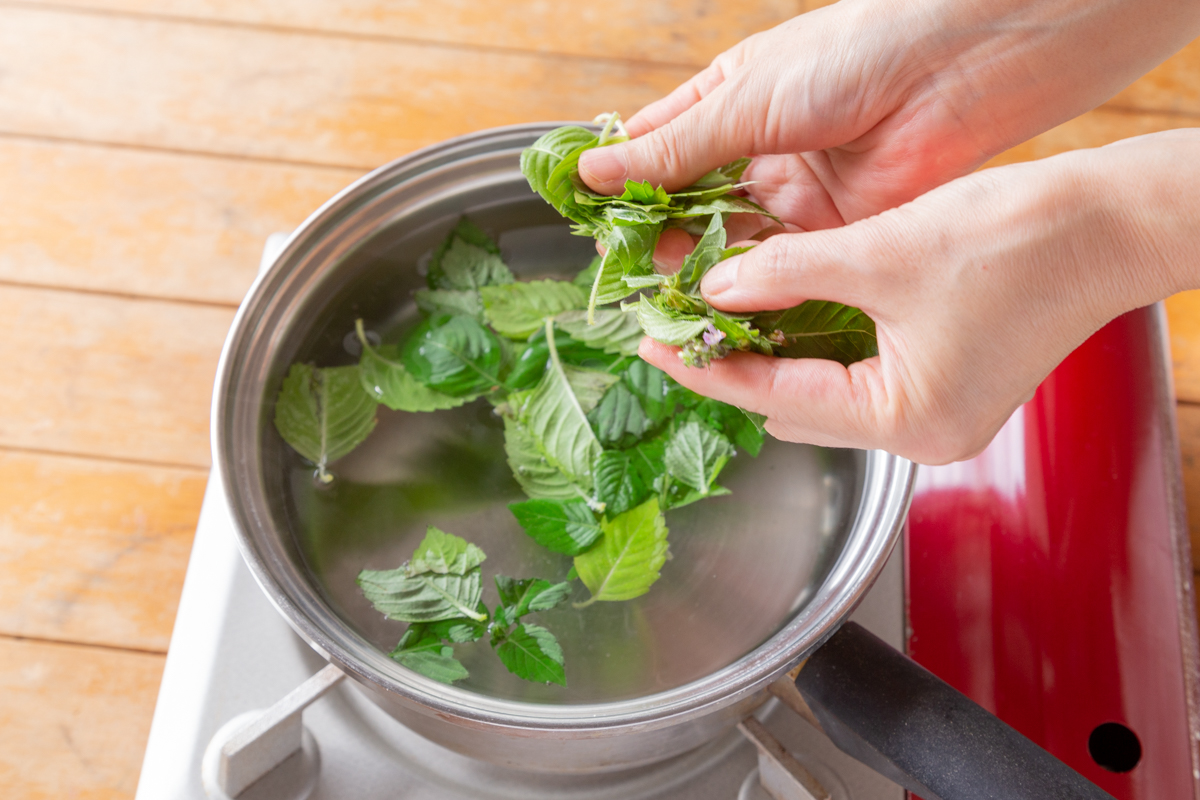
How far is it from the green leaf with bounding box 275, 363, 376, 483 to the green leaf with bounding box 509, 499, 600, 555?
158mm

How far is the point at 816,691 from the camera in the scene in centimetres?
53

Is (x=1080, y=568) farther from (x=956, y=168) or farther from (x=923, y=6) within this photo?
(x=923, y=6)

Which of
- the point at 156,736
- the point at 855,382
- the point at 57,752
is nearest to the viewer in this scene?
the point at 855,382

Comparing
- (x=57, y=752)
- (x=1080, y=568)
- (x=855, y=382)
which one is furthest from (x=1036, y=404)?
(x=57, y=752)

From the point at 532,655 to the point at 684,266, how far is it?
0.30 m

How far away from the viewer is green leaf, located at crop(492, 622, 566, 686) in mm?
592

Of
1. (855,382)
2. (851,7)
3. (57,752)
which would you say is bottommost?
(57,752)

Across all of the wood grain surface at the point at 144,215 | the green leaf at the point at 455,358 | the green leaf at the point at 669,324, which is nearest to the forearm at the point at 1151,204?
the green leaf at the point at 669,324

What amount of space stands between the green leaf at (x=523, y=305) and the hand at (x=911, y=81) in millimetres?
144

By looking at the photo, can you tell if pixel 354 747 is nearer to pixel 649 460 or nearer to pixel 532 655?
pixel 532 655

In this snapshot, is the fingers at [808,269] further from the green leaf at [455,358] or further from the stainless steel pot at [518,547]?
the green leaf at [455,358]

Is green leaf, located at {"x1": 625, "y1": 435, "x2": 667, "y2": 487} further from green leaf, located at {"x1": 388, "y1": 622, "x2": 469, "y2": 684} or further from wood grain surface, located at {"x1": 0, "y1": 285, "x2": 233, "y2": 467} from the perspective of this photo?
wood grain surface, located at {"x1": 0, "y1": 285, "x2": 233, "y2": 467}

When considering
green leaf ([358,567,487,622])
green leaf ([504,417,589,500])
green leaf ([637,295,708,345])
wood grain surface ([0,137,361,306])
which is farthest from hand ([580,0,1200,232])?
wood grain surface ([0,137,361,306])

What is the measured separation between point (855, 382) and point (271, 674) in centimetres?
49
